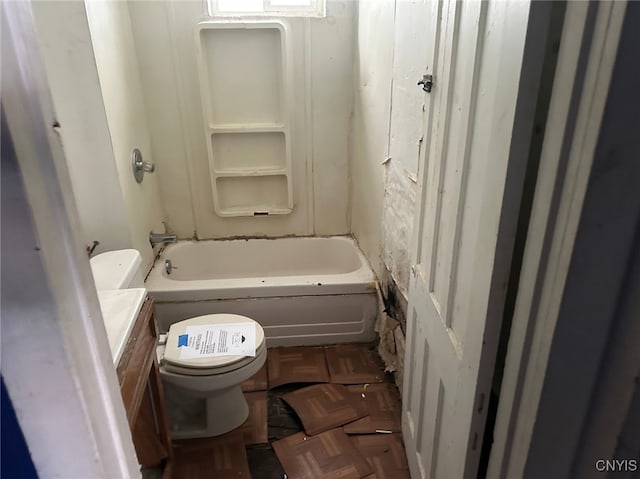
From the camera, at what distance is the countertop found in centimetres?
112

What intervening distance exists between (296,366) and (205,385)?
652 mm

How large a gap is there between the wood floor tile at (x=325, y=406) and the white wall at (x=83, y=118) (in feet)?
3.51

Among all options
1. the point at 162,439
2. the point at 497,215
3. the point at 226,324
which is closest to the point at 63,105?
the point at 226,324

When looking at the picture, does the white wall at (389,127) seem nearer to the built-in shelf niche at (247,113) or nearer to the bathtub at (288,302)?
the bathtub at (288,302)

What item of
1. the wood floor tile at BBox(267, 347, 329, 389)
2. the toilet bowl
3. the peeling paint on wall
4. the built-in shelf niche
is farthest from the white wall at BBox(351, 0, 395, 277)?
the toilet bowl

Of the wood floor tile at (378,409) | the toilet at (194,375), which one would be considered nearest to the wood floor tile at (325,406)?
the wood floor tile at (378,409)

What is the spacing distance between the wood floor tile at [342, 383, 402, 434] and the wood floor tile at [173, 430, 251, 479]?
431 mm

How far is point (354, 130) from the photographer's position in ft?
8.99

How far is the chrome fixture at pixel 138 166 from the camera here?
87.4 inches

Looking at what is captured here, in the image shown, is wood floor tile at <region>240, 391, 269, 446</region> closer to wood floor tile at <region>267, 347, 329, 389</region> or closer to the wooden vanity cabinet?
wood floor tile at <region>267, 347, 329, 389</region>

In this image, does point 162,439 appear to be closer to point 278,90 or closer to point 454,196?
point 454,196

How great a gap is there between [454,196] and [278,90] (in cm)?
184

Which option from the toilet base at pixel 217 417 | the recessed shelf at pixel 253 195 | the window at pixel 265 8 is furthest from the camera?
the recessed shelf at pixel 253 195

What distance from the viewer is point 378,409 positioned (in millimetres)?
1951
